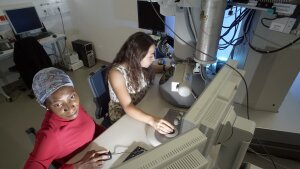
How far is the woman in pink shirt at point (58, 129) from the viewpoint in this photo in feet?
2.82

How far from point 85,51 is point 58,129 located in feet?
8.63

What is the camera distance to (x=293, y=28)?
0.91 metres

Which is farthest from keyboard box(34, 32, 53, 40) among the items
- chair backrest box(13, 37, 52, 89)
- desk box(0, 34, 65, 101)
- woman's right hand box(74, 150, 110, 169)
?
woman's right hand box(74, 150, 110, 169)

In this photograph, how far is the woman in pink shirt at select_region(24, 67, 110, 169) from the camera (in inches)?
33.9

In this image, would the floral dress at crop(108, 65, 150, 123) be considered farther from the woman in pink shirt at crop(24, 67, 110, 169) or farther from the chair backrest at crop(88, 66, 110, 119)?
the woman in pink shirt at crop(24, 67, 110, 169)

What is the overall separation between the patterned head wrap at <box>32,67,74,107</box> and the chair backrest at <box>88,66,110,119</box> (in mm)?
339

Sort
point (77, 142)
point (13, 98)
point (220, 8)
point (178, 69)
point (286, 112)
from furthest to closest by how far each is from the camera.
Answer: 1. point (13, 98)
2. point (286, 112)
3. point (178, 69)
4. point (77, 142)
5. point (220, 8)

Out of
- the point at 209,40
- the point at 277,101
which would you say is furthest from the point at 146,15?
the point at 277,101

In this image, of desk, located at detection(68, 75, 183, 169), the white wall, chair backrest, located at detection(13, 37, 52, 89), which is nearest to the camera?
desk, located at detection(68, 75, 183, 169)

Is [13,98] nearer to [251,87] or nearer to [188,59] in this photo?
[188,59]

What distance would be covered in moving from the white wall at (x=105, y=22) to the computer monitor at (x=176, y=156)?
103 inches

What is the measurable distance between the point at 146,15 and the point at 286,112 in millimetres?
1802

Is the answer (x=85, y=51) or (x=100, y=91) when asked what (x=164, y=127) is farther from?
(x=85, y=51)

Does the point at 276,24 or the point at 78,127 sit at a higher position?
the point at 276,24
